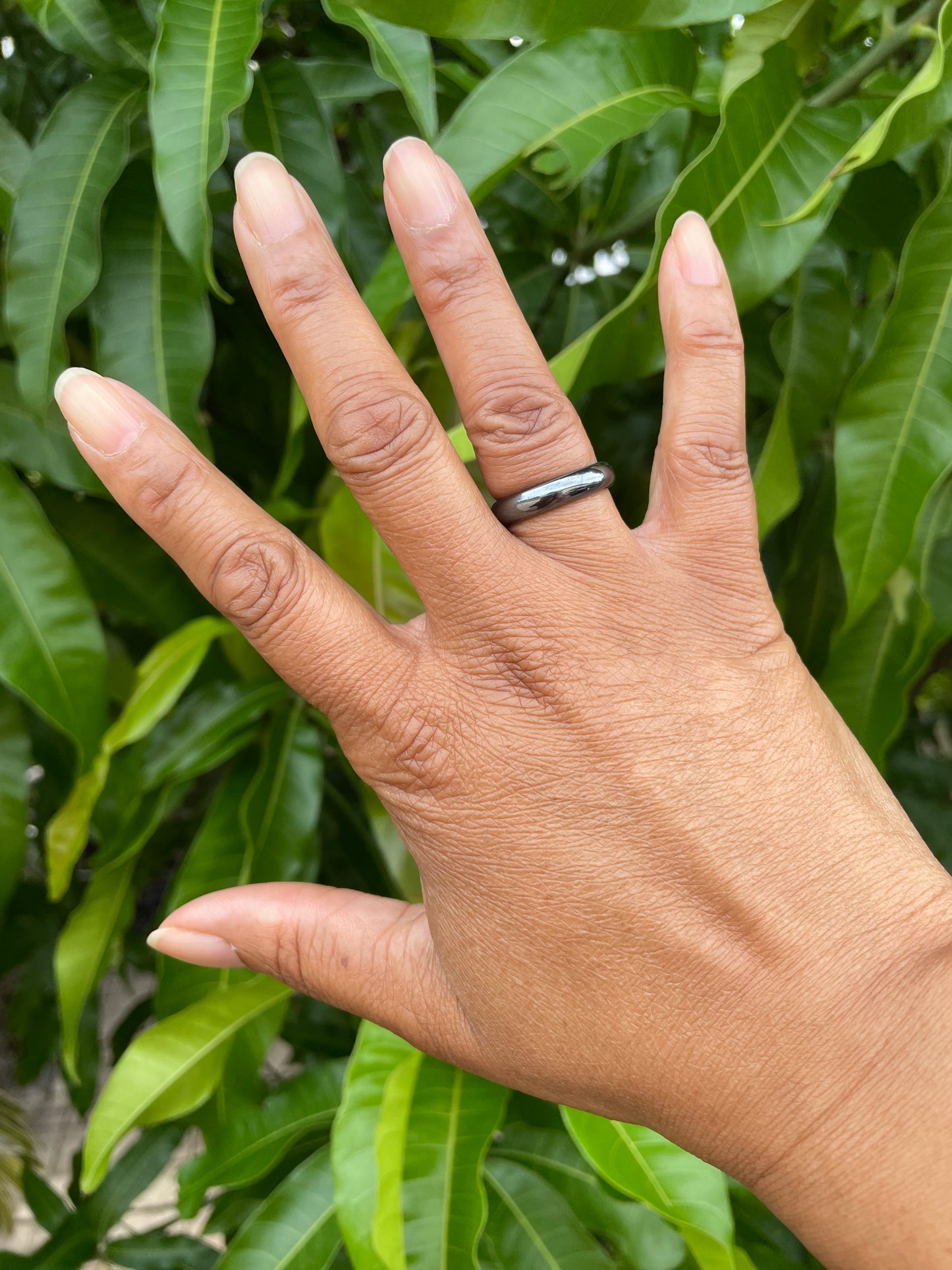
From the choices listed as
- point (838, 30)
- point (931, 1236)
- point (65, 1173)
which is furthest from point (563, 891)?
point (65, 1173)

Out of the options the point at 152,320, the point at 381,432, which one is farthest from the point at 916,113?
the point at 152,320

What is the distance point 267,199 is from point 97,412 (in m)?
0.14

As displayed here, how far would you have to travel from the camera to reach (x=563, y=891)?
0.50 meters

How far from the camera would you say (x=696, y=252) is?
1.68ft

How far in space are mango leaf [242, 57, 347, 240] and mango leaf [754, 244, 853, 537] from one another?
14.5 inches

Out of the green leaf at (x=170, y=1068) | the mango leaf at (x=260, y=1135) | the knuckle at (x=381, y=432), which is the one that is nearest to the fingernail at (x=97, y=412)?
the knuckle at (x=381, y=432)

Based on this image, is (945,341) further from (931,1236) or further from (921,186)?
(931,1236)

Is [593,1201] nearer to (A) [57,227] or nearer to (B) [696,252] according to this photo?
(B) [696,252]

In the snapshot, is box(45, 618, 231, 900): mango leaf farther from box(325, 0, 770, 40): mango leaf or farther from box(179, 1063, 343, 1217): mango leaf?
box(325, 0, 770, 40): mango leaf

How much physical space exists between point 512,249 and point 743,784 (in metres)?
0.68

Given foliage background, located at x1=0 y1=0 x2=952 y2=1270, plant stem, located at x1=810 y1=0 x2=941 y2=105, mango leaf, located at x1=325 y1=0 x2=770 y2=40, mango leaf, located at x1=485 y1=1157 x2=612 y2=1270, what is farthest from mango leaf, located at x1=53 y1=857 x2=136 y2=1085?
plant stem, located at x1=810 y1=0 x2=941 y2=105

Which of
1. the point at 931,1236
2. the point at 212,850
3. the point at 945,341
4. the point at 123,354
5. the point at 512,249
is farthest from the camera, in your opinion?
the point at 512,249

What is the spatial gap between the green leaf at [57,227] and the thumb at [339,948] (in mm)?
373

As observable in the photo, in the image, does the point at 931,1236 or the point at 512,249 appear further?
the point at 512,249
